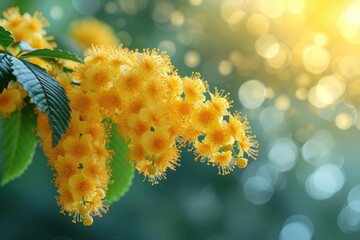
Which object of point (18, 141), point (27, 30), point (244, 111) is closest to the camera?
point (18, 141)

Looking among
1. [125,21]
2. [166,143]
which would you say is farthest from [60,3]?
[166,143]

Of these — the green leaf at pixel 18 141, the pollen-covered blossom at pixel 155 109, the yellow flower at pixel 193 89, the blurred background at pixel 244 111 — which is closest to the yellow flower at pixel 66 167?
the pollen-covered blossom at pixel 155 109

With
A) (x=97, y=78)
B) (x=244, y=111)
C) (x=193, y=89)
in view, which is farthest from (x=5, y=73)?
(x=244, y=111)

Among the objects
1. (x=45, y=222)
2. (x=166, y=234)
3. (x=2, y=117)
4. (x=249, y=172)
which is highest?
(x=249, y=172)

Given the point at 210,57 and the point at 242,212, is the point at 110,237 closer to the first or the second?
the point at 242,212

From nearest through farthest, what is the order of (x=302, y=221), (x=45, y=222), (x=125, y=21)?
(x=125, y=21) < (x=45, y=222) < (x=302, y=221)

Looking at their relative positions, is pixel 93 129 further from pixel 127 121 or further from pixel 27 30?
pixel 27 30

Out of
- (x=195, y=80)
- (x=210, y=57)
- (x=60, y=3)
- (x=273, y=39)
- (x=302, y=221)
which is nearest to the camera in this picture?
(x=195, y=80)
